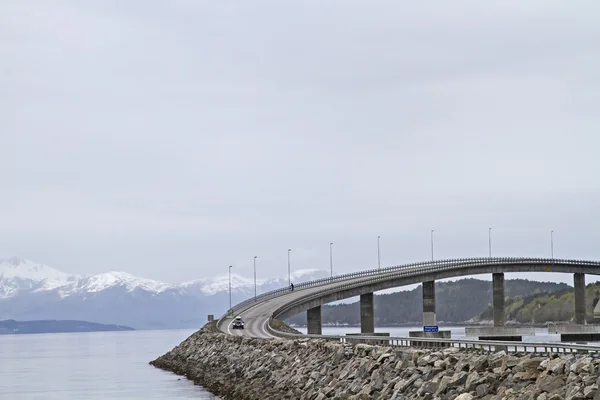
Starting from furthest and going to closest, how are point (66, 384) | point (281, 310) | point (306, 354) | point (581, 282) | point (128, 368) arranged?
point (581, 282), point (128, 368), point (281, 310), point (66, 384), point (306, 354)

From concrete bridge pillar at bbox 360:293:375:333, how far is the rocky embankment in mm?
45182

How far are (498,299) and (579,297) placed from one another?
27722mm

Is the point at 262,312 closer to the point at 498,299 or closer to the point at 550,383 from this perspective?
the point at 498,299

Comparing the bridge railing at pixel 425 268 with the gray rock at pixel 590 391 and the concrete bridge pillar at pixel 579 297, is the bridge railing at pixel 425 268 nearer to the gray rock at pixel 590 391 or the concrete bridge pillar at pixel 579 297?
the concrete bridge pillar at pixel 579 297

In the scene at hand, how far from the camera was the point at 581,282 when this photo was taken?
17762cm

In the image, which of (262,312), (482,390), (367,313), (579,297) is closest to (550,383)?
(482,390)

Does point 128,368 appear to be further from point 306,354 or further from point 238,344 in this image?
point 306,354

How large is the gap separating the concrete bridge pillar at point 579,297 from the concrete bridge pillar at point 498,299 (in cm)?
2401

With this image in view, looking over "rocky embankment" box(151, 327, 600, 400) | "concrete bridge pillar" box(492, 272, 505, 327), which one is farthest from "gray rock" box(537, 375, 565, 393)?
"concrete bridge pillar" box(492, 272, 505, 327)

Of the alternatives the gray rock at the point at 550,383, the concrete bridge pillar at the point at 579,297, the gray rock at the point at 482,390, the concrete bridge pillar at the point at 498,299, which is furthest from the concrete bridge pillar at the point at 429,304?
the gray rock at the point at 550,383

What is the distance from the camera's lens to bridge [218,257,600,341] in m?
131

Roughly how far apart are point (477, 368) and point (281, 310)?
88601mm

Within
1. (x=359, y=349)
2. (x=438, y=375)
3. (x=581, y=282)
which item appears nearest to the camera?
(x=438, y=375)

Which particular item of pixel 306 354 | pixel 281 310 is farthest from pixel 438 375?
pixel 281 310
